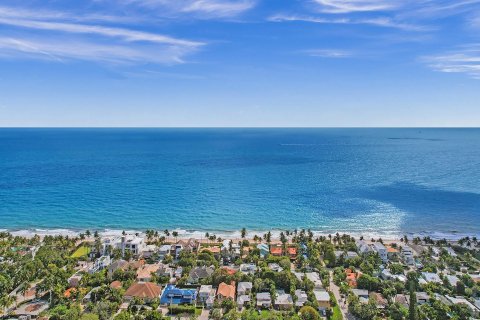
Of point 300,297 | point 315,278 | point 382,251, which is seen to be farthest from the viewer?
point 382,251

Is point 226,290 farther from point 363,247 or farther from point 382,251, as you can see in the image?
point 382,251

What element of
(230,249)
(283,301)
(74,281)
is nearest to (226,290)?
(283,301)

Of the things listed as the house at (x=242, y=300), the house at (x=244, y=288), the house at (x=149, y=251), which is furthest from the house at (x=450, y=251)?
the house at (x=149, y=251)

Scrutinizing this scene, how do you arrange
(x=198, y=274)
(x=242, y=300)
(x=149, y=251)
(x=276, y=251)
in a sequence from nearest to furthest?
(x=242, y=300)
(x=198, y=274)
(x=149, y=251)
(x=276, y=251)

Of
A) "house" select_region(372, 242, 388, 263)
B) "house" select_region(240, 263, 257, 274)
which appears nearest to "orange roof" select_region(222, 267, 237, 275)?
"house" select_region(240, 263, 257, 274)

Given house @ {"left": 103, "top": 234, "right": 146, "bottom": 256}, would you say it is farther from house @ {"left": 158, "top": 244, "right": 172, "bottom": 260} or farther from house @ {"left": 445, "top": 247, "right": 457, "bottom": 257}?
house @ {"left": 445, "top": 247, "right": 457, "bottom": 257}

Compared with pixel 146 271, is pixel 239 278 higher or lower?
higher
